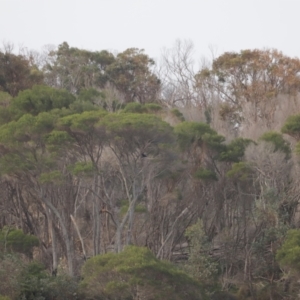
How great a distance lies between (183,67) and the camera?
1481 inches

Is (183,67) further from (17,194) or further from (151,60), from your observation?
(17,194)

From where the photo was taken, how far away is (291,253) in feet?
52.1

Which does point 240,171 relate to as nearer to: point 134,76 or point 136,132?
point 136,132

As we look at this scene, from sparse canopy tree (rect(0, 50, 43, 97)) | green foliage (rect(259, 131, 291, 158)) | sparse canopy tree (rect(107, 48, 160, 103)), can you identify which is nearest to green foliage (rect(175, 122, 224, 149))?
green foliage (rect(259, 131, 291, 158))

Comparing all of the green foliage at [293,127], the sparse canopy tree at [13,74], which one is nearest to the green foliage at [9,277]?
the sparse canopy tree at [13,74]

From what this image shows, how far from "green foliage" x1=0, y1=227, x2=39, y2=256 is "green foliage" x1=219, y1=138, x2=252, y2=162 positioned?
272 inches

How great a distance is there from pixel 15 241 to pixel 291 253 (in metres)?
6.99

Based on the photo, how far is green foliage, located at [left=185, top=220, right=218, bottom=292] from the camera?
60.0 feet

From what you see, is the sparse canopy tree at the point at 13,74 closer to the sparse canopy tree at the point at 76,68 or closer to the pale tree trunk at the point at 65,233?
the pale tree trunk at the point at 65,233

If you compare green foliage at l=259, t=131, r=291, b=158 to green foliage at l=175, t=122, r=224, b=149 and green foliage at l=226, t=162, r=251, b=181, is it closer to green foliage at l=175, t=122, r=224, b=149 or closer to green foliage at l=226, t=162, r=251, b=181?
green foliage at l=226, t=162, r=251, b=181

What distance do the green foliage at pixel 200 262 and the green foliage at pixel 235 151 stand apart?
2.59 metres

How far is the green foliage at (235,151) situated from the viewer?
20.6 meters

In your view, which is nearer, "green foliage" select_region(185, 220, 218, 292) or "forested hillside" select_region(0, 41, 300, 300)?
"forested hillside" select_region(0, 41, 300, 300)

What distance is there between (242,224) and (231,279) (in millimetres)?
2987
